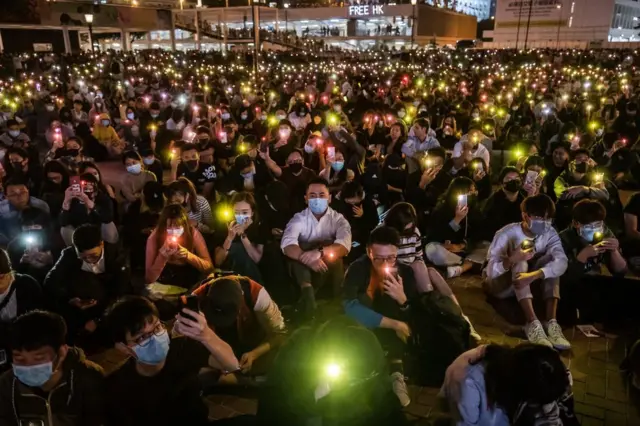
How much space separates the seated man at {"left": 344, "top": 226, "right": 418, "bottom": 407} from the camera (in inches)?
164

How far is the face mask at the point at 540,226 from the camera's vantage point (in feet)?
17.3

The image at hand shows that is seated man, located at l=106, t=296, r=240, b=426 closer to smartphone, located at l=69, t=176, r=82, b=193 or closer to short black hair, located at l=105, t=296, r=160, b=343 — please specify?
short black hair, located at l=105, t=296, r=160, b=343

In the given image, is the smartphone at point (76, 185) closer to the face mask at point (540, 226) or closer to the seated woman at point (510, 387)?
the seated woman at point (510, 387)

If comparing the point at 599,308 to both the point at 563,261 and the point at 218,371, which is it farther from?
the point at 218,371

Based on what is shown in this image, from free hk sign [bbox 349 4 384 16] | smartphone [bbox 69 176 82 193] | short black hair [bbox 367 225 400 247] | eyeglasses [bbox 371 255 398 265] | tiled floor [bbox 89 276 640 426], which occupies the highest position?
free hk sign [bbox 349 4 384 16]

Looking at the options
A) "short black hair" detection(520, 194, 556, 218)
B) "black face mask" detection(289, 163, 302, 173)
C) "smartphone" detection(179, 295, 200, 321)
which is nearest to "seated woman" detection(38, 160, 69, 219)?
"black face mask" detection(289, 163, 302, 173)

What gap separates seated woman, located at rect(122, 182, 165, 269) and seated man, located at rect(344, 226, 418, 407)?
3.09m

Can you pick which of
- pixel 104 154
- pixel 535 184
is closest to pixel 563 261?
pixel 535 184

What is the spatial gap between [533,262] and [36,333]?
176 inches

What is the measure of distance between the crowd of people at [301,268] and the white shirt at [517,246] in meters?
0.02

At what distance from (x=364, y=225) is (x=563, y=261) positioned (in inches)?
102

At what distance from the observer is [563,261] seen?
5133mm

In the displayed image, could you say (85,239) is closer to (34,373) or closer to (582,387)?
(34,373)

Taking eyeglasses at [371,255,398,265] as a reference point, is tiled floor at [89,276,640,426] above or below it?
below
